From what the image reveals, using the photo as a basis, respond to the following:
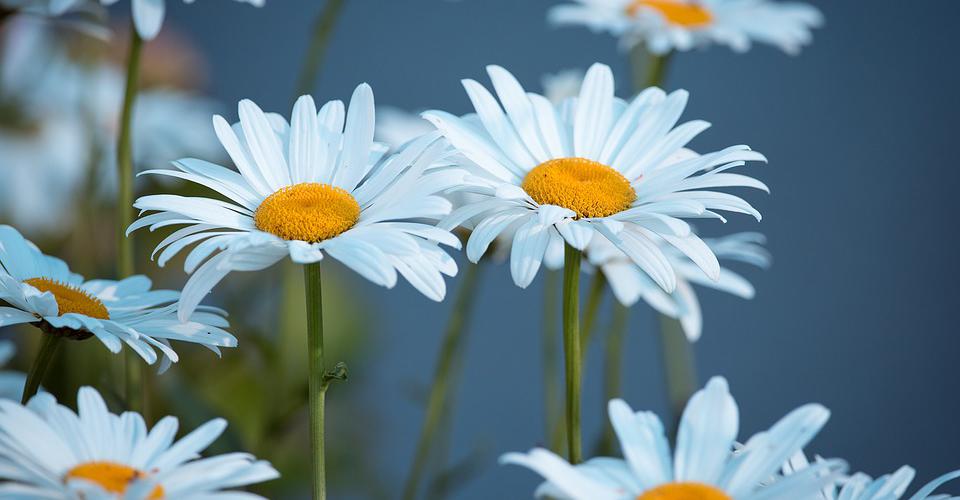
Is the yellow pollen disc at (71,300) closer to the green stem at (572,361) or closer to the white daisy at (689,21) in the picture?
the green stem at (572,361)

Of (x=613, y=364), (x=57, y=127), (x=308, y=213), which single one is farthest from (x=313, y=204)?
(x=57, y=127)

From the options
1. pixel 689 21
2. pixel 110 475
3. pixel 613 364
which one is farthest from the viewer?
pixel 689 21

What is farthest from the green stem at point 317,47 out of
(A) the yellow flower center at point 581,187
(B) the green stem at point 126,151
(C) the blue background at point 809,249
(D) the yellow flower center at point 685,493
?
(C) the blue background at point 809,249

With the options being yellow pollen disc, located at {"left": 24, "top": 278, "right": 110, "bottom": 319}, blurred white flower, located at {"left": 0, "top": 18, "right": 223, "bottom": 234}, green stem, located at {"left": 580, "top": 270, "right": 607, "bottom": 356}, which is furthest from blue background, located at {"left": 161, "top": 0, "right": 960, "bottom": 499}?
yellow pollen disc, located at {"left": 24, "top": 278, "right": 110, "bottom": 319}

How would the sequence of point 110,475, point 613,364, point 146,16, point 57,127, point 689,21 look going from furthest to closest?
point 57,127, point 689,21, point 613,364, point 146,16, point 110,475

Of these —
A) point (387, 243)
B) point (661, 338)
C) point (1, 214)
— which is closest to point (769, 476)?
point (387, 243)

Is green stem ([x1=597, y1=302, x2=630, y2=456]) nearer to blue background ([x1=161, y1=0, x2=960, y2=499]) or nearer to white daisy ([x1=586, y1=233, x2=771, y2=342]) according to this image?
white daisy ([x1=586, y1=233, x2=771, y2=342])

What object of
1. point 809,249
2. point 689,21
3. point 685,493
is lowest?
point 685,493

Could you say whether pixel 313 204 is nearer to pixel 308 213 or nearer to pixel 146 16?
pixel 308 213
